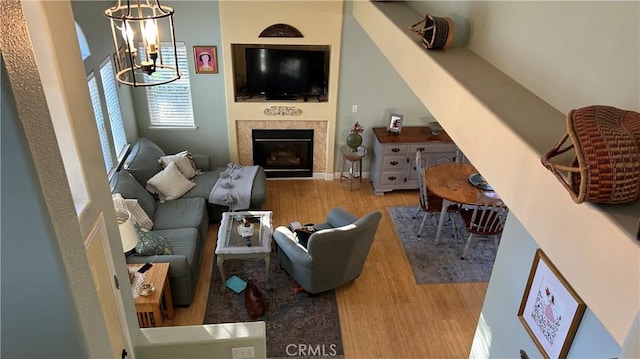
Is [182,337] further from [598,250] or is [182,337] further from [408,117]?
[408,117]

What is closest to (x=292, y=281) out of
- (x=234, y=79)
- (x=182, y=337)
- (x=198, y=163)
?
(x=182, y=337)

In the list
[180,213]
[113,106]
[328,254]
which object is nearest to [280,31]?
[113,106]

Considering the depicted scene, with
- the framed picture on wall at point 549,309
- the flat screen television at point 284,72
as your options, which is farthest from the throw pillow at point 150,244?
the framed picture on wall at point 549,309

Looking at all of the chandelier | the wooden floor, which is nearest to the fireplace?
the wooden floor

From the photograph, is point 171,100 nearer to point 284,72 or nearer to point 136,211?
point 284,72

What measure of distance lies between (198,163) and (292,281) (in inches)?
101

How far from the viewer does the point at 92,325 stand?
1.50 m

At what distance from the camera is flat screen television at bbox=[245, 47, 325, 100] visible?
684 centimetres

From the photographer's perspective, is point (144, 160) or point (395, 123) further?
point (395, 123)

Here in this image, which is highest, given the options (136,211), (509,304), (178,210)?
(509,304)

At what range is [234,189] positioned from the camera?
6.48 meters

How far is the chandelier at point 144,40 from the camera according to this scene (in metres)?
2.95

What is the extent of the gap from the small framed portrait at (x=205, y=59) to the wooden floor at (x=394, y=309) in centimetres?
225

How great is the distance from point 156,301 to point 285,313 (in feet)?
4.53
